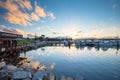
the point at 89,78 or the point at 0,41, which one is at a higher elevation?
the point at 0,41

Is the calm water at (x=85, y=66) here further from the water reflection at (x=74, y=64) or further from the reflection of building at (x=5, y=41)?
the reflection of building at (x=5, y=41)

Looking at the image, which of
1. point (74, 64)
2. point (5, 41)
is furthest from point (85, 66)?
point (5, 41)

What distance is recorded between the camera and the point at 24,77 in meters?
11.3

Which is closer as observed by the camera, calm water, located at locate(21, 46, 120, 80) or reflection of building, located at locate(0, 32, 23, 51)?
calm water, located at locate(21, 46, 120, 80)

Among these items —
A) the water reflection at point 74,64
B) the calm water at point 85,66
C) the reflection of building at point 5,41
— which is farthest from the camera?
the reflection of building at point 5,41

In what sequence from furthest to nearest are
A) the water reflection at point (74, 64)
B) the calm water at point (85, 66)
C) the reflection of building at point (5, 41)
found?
the reflection of building at point (5, 41), the water reflection at point (74, 64), the calm water at point (85, 66)

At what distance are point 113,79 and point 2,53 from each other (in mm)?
27658

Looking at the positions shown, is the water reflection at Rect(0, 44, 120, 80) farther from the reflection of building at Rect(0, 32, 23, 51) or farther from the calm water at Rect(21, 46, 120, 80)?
the reflection of building at Rect(0, 32, 23, 51)

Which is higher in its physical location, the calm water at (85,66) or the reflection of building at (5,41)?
the reflection of building at (5,41)

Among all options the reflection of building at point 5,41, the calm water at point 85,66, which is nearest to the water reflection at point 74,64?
the calm water at point 85,66

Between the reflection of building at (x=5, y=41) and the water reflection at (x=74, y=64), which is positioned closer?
the water reflection at (x=74, y=64)

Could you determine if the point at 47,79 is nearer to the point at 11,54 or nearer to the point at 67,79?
the point at 67,79

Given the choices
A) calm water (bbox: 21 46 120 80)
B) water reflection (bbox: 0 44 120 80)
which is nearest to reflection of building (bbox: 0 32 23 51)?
water reflection (bbox: 0 44 120 80)

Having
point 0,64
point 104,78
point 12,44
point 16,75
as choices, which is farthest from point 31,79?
point 12,44
